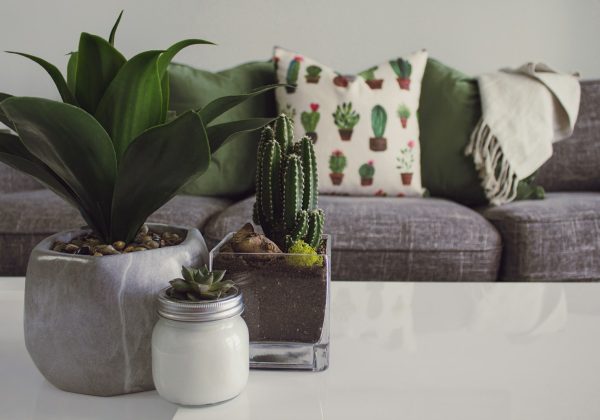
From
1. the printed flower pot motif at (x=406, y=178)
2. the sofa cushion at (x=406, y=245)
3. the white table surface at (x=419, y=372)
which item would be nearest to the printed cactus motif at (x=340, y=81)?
the printed flower pot motif at (x=406, y=178)

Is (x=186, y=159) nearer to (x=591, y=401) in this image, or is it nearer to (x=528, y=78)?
(x=591, y=401)

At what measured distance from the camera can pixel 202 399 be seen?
1.90ft

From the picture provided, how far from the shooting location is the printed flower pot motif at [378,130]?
208cm

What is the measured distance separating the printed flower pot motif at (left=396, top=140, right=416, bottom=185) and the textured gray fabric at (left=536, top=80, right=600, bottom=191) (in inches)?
19.6

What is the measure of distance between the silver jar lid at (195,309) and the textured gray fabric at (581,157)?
6.29ft

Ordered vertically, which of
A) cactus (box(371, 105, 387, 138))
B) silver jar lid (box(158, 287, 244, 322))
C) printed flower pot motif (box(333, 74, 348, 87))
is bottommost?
silver jar lid (box(158, 287, 244, 322))

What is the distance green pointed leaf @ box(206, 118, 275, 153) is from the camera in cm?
63

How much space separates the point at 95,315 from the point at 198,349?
0.11 metres

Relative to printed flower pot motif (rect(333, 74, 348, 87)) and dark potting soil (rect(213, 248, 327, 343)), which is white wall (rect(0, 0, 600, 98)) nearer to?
printed flower pot motif (rect(333, 74, 348, 87))

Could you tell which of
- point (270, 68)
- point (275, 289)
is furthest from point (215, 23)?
point (275, 289)

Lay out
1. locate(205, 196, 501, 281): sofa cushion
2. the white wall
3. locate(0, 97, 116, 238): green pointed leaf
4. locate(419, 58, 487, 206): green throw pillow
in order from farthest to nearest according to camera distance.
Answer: the white wall → locate(419, 58, 487, 206): green throw pillow → locate(205, 196, 501, 281): sofa cushion → locate(0, 97, 116, 238): green pointed leaf

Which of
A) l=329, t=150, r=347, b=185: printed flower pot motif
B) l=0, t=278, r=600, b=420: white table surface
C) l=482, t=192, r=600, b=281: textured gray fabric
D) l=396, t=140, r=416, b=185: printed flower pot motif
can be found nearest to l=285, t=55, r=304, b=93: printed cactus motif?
l=329, t=150, r=347, b=185: printed flower pot motif

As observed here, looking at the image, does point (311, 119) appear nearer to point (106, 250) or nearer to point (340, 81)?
point (340, 81)

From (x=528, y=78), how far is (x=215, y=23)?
1310 millimetres
